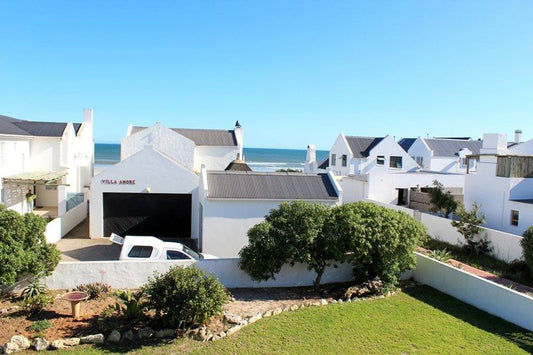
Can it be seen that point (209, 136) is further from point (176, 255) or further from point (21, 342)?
point (21, 342)

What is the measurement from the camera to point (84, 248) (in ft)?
73.9

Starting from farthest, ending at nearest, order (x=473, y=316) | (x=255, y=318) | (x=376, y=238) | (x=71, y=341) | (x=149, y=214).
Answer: (x=149, y=214), (x=376, y=238), (x=473, y=316), (x=255, y=318), (x=71, y=341)

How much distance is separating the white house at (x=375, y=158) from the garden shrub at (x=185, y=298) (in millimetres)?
35991

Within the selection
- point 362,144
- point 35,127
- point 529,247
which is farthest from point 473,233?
point 35,127

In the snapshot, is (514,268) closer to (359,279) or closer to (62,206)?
(359,279)

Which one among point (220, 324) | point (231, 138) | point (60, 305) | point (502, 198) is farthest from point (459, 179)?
point (60, 305)

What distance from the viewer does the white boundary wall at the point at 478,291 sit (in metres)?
13.4

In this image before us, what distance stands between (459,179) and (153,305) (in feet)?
109

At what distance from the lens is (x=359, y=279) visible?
17.0 metres

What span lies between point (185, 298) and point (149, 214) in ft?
47.6

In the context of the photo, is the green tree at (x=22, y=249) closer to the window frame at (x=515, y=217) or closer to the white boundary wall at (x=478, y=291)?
the white boundary wall at (x=478, y=291)

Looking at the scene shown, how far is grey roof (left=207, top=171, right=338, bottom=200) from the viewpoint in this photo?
21945 mm

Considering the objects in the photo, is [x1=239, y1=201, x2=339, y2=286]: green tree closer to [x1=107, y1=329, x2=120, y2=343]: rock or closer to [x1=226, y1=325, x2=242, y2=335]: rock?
[x1=226, y1=325, x2=242, y2=335]: rock

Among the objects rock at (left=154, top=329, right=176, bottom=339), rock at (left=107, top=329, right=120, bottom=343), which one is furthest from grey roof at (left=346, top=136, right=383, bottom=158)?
rock at (left=107, top=329, right=120, bottom=343)
